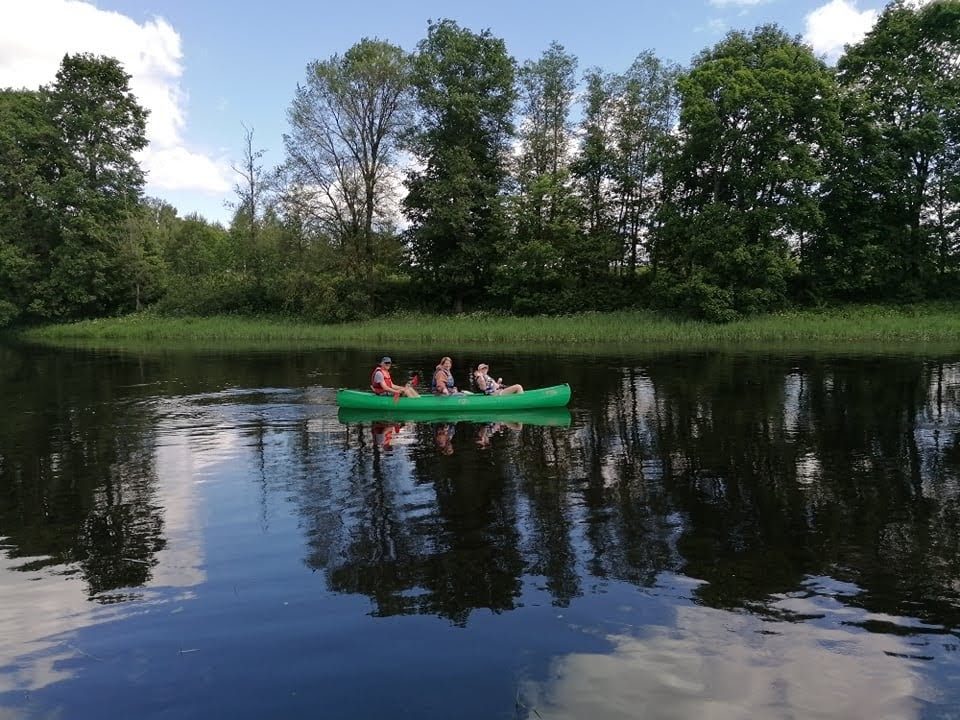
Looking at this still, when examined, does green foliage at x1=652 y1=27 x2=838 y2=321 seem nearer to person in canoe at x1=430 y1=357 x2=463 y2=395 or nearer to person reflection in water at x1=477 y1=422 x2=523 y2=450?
person in canoe at x1=430 y1=357 x2=463 y2=395

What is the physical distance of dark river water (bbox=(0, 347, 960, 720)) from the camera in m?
5.07

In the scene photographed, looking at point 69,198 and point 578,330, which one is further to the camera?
point 69,198

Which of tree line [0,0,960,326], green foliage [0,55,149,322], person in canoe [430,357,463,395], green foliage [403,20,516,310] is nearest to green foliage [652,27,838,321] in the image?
tree line [0,0,960,326]

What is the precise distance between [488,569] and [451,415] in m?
8.79

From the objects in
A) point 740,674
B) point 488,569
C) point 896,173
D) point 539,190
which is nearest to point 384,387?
point 488,569

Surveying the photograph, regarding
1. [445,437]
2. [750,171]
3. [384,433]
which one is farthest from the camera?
[750,171]

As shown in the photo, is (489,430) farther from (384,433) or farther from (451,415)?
(384,433)

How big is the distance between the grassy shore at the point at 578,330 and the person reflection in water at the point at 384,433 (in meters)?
20.2

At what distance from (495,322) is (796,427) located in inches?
1053

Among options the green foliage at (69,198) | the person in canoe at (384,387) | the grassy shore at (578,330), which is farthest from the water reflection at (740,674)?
the green foliage at (69,198)

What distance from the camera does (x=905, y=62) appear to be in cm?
3909

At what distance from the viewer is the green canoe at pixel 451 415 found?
15516 millimetres

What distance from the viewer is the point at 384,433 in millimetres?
14305

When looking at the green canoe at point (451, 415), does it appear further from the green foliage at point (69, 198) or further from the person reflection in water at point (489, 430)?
the green foliage at point (69, 198)
